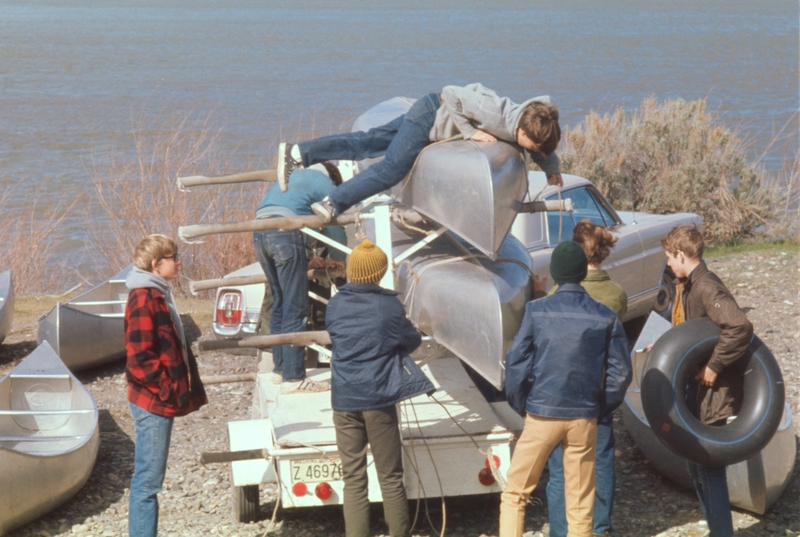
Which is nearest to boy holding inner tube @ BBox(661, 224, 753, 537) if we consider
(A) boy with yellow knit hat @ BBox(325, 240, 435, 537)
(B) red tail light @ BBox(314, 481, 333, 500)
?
(A) boy with yellow knit hat @ BBox(325, 240, 435, 537)

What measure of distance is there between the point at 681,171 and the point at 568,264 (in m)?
10.7

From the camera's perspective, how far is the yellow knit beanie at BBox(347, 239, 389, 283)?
14.9ft

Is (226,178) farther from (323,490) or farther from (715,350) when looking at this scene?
(715,350)

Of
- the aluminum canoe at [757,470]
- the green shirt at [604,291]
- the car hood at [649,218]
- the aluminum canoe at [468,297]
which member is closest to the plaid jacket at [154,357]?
the aluminum canoe at [468,297]

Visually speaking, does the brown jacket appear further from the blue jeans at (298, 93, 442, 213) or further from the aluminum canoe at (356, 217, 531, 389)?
the blue jeans at (298, 93, 442, 213)

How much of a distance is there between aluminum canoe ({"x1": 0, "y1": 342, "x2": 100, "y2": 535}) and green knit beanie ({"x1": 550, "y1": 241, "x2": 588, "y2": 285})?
3369mm

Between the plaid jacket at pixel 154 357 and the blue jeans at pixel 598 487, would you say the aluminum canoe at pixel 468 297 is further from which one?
the plaid jacket at pixel 154 357

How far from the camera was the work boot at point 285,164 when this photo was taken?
18.3 ft

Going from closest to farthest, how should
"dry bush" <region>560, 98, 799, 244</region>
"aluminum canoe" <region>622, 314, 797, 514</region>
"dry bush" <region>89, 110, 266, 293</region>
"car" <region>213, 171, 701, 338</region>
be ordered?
1. "aluminum canoe" <region>622, 314, 797, 514</region>
2. "car" <region>213, 171, 701, 338</region>
3. "dry bush" <region>89, 110, 266, 293</region>
4. "dry bush" <region>560, 98, 799, 244</region>

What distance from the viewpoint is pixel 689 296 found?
4.90 meters

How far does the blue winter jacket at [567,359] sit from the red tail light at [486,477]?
0.73 meters

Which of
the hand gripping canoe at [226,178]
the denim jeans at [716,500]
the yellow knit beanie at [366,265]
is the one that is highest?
the hand gripping canoe at [226,178]

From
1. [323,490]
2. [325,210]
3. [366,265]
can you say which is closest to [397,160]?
[325,210]

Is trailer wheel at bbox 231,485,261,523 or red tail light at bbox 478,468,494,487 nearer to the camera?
red tail light at bbox 478,468,494,487
